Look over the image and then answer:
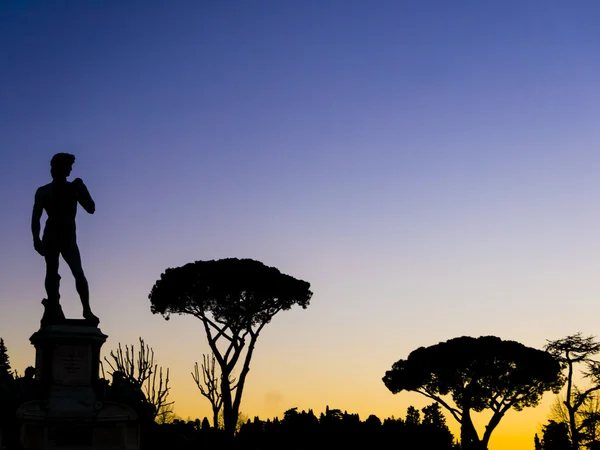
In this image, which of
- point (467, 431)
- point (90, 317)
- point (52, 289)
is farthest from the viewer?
point (467, 431)

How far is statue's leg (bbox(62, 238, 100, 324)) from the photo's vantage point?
552 inches

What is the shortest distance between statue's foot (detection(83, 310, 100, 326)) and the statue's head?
8.44 ft

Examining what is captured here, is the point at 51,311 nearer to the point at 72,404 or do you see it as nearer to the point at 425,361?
the point at 72,404

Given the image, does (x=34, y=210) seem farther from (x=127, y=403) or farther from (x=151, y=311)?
(x=151, y=311)

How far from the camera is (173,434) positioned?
50.0ft

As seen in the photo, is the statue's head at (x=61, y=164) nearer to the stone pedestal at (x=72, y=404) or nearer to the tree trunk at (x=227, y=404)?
the stone pedestal at (x=72, y=404)

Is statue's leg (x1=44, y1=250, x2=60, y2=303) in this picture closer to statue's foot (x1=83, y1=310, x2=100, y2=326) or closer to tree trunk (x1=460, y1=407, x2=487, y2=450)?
Answer: statue's foot (x1=83, y1=310, x2=100, y2=326)

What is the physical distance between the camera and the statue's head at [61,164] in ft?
46.8

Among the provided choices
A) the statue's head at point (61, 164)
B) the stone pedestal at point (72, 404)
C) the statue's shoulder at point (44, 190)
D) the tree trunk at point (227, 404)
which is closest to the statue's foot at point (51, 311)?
the stone pedestal at point (72, 404)

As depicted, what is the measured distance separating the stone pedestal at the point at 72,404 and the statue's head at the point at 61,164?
9.08 feet

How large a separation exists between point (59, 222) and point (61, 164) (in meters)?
1.06

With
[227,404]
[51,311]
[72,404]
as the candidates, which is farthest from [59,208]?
[227,404]

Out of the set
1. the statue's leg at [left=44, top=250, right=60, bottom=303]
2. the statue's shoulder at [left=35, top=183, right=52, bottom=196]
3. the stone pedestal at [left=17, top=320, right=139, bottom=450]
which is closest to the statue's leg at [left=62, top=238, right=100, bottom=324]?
the statue's leg at [left=44, top=250, right=60, bottom=303]

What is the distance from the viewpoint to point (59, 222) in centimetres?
1430
